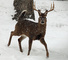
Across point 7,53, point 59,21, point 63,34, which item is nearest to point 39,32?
point 7,53

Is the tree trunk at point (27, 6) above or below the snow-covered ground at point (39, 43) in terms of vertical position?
above

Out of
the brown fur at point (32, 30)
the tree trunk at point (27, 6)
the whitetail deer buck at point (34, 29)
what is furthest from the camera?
the tree trunk at point (27, 6)

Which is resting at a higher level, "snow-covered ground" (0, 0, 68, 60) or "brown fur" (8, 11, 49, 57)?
"brown fur" (8, 11, 49, 57)

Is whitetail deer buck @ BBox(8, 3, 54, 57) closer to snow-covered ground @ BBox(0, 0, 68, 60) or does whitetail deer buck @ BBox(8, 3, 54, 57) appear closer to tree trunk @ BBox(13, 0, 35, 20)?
snow-covered ground @ BBox(0, 0, 68, 60)

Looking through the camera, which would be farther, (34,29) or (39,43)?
(39,43)

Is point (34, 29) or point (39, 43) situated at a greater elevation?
point (34, 29)

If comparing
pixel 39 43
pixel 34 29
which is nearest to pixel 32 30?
pixel 34 29

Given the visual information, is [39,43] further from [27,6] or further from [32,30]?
[27,6]

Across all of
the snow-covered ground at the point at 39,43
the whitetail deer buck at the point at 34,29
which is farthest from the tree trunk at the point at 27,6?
the whitetail deer buck at the point at 34,29

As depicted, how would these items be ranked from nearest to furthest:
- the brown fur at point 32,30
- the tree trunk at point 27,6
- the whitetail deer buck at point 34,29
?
Result: the whitetail deer buck at point 34,29 < the brown fur at point 32,30 < the tree trunk at point 27,6

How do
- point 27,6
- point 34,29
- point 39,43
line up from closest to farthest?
point 34,29
point 39,43
point 27,6

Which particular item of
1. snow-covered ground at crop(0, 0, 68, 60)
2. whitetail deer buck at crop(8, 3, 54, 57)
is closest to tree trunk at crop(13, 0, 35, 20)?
snow-covered ground at crop(0, 0, 68, 60)

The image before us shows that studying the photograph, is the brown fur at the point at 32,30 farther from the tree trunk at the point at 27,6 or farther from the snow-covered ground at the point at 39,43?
the tree trunk at the point at 27,6

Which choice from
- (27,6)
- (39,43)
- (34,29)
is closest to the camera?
(34,29)
